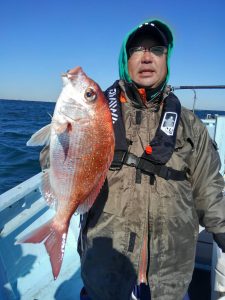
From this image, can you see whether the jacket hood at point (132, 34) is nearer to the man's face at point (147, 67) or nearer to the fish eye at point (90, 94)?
the man's face at point (147, 67)

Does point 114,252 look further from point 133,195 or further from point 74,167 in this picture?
point 74,167

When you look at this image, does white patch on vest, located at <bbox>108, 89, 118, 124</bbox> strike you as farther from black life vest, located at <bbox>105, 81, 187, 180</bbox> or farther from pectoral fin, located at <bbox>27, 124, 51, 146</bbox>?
pectoral fin, located at <bbox>27, 124, 51, 146</bbox>

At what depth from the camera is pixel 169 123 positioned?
2291 mm

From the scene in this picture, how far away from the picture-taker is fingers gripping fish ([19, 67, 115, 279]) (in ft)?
5.75

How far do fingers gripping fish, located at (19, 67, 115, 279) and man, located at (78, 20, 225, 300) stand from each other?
373mm

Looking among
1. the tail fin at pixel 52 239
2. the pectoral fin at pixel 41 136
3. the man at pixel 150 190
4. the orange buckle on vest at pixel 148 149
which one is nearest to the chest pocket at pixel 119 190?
the man at pixel 150 190

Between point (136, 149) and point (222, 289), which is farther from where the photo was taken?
point (222, 289)

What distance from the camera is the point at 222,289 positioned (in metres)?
2.71

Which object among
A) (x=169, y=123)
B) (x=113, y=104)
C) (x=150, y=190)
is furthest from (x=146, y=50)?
(x=150, y=190)

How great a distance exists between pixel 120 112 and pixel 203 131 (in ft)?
2.07

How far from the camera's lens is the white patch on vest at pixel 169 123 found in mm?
2266

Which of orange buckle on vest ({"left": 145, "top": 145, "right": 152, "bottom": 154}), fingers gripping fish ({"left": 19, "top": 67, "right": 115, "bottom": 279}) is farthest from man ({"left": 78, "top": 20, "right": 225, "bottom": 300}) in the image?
fingers gripping fish ({"left": 19, "top": 67, "right": 115, "bottom": 279})

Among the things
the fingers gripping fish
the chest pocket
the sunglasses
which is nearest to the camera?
the fingers gripping fish

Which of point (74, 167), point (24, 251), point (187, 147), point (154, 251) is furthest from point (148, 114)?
point (24, 251)
